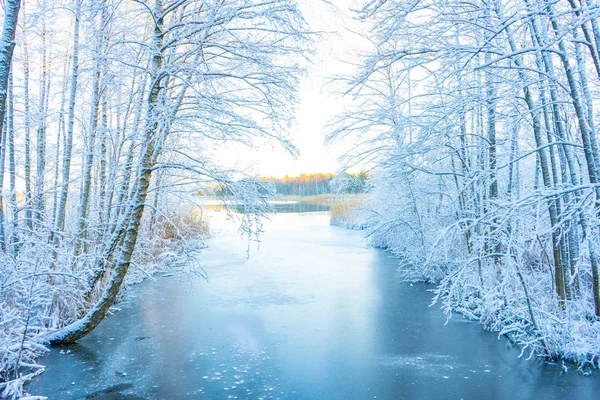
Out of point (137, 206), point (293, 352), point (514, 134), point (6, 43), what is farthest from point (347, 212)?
point (6, 43)

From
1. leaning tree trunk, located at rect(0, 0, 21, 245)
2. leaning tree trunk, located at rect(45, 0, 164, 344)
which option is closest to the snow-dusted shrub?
leaning tree trunk, located at rect(45, 0, 164, 344)

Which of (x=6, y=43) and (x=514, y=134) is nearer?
(x=6, y=43)

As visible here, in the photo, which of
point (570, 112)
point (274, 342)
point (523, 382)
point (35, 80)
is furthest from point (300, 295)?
point (35, 80)

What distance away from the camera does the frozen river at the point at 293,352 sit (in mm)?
4465

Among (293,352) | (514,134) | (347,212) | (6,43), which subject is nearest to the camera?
(6,43)

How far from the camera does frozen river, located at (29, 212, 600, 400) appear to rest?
14.6 ft

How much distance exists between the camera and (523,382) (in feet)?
15.1

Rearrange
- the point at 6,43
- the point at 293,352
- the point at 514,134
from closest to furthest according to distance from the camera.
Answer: the point at 6,43 < the point at 293,352 < the point at 514,134

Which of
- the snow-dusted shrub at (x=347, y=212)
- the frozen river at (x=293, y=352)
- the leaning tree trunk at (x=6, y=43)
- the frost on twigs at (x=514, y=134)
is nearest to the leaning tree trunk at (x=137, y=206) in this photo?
the frozen river at (x=293, y=352)

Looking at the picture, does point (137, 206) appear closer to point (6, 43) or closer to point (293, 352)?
point (6, 43)

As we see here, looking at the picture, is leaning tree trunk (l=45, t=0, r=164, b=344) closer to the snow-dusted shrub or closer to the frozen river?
the frozen river

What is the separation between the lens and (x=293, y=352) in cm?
553

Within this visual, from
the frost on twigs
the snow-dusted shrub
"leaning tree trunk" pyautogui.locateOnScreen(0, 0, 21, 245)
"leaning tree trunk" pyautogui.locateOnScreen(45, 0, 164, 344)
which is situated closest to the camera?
Answer: "leaning tree trunk" pyautogui.locateOnScreen(0, 0, 21, 245)

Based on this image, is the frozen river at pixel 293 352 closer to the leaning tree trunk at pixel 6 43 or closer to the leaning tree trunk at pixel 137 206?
the leaning tree trunk at pixel 137 206
